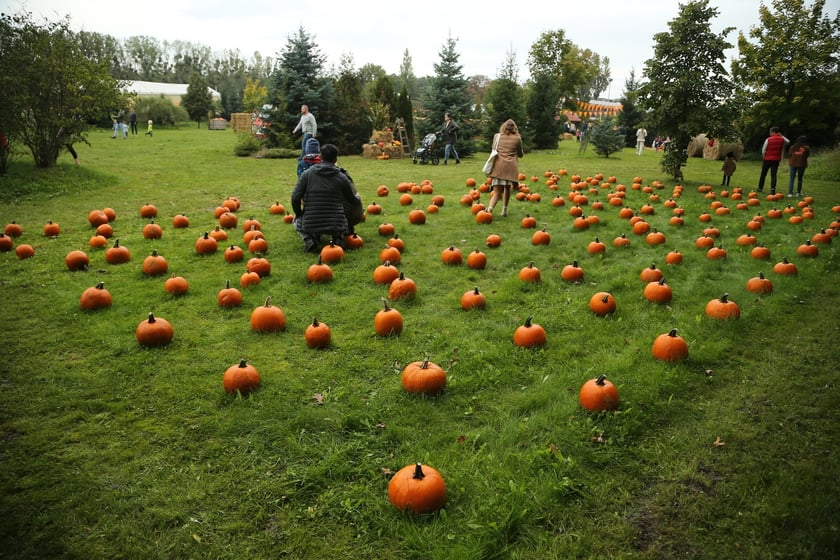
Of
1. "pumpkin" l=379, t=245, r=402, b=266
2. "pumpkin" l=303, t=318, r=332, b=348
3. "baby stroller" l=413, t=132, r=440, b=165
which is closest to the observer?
"pumpkin" l=303, t=318, r=332, b=348

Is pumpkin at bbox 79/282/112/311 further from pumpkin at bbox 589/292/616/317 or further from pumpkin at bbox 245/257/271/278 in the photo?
pumpkin at bbox 589/292/616/317

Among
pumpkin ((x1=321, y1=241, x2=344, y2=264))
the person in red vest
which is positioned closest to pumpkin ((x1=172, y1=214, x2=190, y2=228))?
pumpkin ((x1=321, y1=241, x2=344, y2=264))

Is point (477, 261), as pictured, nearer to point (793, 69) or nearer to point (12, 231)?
point (12, 231)

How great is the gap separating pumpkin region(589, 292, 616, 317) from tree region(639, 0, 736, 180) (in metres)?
12.9

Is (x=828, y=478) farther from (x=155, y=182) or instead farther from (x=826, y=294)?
(x=155, y=182)

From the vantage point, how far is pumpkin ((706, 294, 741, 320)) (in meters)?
5.62

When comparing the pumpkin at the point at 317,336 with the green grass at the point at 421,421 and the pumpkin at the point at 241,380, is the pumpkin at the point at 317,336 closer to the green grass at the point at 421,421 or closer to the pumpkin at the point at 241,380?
the green grass at the point at 421,421

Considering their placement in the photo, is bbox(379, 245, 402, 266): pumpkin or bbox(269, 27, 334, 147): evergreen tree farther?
bbox(269, 27, 334, 147): evergreen tree

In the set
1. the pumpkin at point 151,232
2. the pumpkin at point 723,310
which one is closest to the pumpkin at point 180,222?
the pumpkin at point 151,232

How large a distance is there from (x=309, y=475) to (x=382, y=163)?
19.6 m

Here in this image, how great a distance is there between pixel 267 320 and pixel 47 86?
13.5 m

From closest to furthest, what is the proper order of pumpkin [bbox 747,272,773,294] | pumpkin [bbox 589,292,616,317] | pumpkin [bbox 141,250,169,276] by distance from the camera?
pumpkin [bbox 589,292,616,317] < pumpkin [bbox 747,272,773,294] < pumpkin [bbox 141,250,169,276]

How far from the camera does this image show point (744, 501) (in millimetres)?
3152

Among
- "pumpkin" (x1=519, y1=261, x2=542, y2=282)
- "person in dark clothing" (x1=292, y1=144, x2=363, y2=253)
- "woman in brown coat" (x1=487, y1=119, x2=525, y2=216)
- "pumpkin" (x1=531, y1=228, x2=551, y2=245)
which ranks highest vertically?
"woman in brown coat" (x1=487, y1=119, x2=525, y2=216)
